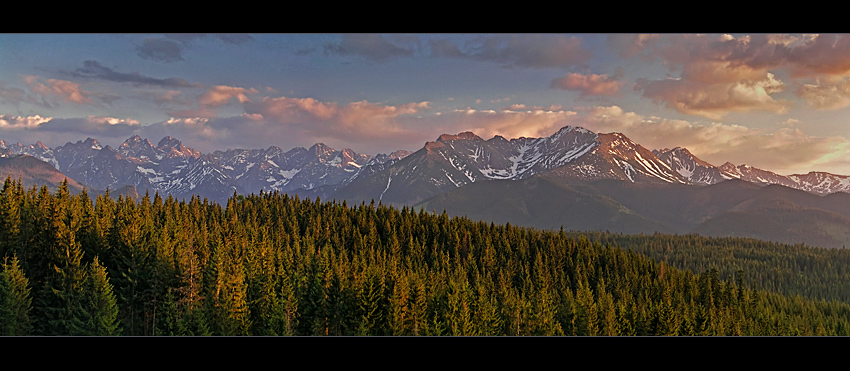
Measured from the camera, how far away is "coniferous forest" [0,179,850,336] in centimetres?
3766

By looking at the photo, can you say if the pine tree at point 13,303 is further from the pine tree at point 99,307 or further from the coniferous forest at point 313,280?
the pine tree at point 99,307

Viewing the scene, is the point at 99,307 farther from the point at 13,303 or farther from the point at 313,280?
the point at 313,280

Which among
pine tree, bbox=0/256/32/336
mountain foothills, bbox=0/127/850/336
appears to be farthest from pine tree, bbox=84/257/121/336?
pine tree, bbox=0/256/32/336

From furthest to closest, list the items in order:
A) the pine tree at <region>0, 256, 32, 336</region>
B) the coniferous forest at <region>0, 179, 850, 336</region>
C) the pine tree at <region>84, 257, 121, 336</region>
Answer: the coniferous forest at <region>0, 179, 850, 336</region> < the pine tree at <region>84, 257, 121, 336</region> < the pine tree at <region>0, 256, 32, 336</region>

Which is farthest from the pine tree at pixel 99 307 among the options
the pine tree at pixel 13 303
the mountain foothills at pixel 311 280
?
the pine tree at pixel 13 303

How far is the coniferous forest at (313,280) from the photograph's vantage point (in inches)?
1483

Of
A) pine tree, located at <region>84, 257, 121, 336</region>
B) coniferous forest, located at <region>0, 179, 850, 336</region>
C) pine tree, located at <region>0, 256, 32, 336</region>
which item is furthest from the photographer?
coniferous forest, located at <region>0, 179, 850, 336</region>

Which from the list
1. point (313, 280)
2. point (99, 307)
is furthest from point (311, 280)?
point (99, 307)

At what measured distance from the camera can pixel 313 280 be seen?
47000 mm

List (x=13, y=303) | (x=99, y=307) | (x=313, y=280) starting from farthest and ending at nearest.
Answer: (x=313, y=280), (x=99, y=307), (x=13, y=303)

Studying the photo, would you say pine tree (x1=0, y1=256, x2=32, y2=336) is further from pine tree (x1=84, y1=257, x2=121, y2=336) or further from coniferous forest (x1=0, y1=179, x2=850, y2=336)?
pine tree (x1=84, y1=257, x2=121, y2=336)
